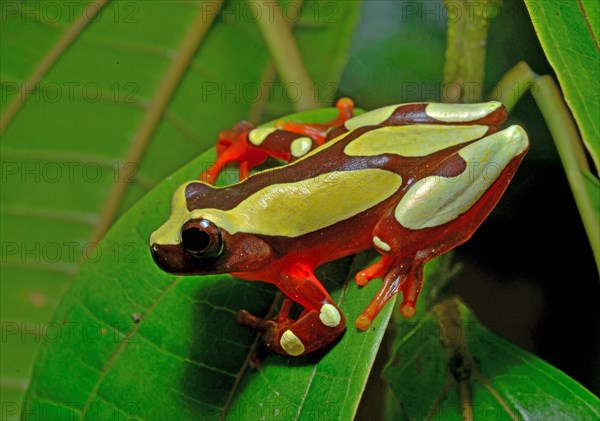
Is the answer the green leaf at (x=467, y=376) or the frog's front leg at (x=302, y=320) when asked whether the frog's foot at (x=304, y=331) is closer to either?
the frog's front leg at (x=302, y=320)

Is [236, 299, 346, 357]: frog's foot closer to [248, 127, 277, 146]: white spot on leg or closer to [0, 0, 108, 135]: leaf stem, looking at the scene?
[248, 127, 277, 146]: white spot on leg

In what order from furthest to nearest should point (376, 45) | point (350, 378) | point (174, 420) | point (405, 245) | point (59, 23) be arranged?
1. point (376, 45)
2. point (59, 23)
3. point (405, 245)
4. point (174, 420)
5. point (350, 378)

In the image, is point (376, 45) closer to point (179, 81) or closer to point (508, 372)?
point (179, 81)

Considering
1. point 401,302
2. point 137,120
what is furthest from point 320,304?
point 137,120

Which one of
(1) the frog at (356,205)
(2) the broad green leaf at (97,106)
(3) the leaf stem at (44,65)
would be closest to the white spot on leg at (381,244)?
(1) the frog at (356,205)

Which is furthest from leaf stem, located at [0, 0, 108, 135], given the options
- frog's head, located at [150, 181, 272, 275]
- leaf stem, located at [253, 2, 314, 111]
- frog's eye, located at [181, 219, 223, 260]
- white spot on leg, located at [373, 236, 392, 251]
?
A: white spot on leg, located at [373, 236, 392, 251]
